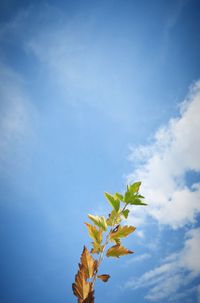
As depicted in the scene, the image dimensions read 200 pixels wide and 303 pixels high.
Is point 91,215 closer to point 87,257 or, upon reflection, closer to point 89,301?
point 87,257

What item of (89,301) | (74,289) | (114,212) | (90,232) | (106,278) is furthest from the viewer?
(114,212)

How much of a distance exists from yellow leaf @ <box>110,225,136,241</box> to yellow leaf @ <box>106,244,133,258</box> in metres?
0.07

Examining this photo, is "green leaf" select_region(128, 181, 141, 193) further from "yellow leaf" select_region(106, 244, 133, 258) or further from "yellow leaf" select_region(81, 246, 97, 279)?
"yellow leaf" select_region(81, 246, 97, 279)

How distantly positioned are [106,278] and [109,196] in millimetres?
483

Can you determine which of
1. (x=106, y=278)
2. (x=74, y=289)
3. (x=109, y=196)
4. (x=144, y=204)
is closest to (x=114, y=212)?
(x=109, y=196)

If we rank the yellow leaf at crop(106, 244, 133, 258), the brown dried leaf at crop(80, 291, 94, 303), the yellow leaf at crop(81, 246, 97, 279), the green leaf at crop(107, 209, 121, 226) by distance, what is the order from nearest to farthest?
the brown dried leaf at crop(80, 291, 94, 303) → the yellow leaf at crop(81, 246, 97, 279) → the yellow leaf at crop(106, 244, 133, 258) → the green leaf at crop(107, 209, 121, 226)

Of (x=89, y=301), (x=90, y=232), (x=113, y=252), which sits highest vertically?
(x=90, y=232)

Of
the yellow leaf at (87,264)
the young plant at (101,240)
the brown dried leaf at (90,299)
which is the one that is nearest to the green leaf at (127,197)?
the young plant at (101,240)

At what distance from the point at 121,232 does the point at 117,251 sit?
0.11 m

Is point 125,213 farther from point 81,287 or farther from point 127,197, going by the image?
point 81,287

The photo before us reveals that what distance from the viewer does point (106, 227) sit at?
1.38 meters

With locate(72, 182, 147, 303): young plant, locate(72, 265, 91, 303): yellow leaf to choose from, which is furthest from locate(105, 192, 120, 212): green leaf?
locate(72, 265, 91, 303): yellow leaf

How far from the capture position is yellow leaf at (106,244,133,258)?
129cm

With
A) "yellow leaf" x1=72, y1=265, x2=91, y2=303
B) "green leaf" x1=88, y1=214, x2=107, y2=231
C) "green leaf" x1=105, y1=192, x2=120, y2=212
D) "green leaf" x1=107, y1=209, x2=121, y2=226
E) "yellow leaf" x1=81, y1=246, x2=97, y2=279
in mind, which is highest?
"green leaf" x1=105, y1=192, x2=120, y2=212
